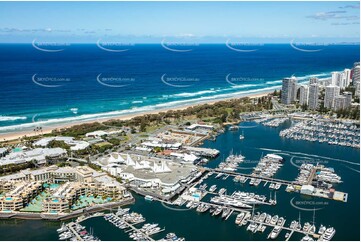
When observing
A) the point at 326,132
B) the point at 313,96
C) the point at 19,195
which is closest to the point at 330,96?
the point at 313,96

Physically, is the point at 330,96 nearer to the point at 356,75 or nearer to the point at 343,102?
the point at 343,102

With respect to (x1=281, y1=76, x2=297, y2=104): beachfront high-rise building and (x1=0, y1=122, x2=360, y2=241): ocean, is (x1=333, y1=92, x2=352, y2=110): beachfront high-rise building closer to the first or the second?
(x1=281, y1=76, x2=297, y2=104): beachfront high-rise building

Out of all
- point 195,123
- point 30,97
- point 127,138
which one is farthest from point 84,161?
point 30,97

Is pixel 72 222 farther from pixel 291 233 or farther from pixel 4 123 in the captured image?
pixel 4 123

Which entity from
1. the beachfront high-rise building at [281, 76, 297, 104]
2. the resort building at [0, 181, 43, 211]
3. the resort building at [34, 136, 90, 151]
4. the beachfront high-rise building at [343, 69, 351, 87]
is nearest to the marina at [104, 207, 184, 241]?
the resort building at [0, 181, 43, 211]

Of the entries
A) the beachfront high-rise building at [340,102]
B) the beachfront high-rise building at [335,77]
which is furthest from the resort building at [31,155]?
the beachfront high-rise building at [335,77]
